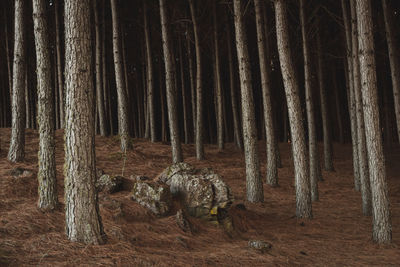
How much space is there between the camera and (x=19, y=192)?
293 inches

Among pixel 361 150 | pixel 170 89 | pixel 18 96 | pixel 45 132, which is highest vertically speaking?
pixel 170 89

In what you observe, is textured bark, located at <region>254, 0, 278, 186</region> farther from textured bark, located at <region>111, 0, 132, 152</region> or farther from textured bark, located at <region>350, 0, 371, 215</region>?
textured bark, located at <region>111, 0, 132, 152</region>

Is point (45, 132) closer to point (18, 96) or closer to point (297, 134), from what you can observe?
point (18, 96)

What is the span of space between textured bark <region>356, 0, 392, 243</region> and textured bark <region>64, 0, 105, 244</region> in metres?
5.61

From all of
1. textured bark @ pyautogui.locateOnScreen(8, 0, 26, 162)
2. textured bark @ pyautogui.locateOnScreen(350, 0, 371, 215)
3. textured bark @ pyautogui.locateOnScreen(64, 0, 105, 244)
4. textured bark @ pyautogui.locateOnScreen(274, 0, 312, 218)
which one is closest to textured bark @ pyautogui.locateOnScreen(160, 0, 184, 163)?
textured bark @ pyautogui.locateOnScreen(8, 0, 26, 162)

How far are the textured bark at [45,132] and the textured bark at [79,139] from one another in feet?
4.97

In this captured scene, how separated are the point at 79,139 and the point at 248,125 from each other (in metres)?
5.67

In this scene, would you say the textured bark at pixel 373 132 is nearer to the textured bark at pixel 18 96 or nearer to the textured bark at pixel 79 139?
the textured bark at pixel 79 139

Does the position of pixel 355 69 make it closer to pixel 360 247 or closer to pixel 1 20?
pixel 360 247

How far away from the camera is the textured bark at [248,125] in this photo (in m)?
9.72

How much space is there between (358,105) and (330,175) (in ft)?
21.1

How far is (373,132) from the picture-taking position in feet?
22.1

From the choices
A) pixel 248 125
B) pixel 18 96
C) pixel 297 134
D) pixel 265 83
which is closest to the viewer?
pixel 297 134

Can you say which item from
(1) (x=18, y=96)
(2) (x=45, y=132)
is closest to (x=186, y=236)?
(2) (x=45, y=132)
